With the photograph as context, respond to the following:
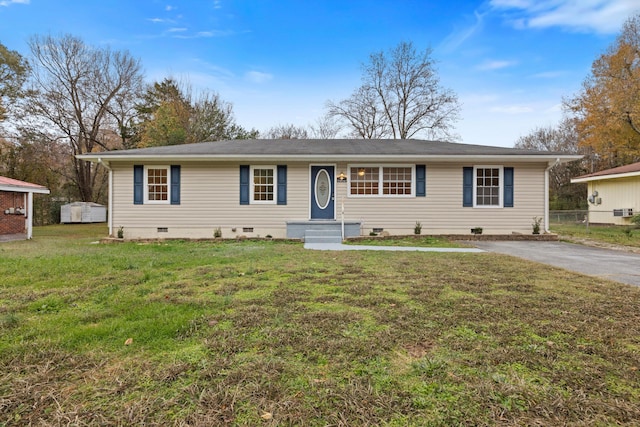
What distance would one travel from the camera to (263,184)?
10508 millimetres

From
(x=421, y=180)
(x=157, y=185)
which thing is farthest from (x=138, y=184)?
(x=421, y=180)

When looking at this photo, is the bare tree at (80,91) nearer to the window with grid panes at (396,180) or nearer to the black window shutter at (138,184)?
the black window shutter at (138,184)

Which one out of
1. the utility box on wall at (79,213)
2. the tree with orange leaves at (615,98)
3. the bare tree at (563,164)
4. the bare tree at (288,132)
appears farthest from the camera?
the bare tree at (288,132)

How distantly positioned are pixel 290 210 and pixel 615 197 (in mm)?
16461

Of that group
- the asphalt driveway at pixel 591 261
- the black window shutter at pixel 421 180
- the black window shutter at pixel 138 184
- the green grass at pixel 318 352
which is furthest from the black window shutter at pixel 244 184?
the asphalt driveway at pixel 591 261

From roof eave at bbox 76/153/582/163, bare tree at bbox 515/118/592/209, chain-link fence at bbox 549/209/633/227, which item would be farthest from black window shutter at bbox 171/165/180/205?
bare tree at bbox 515/118/592/209

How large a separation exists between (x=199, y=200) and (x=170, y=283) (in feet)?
22.1

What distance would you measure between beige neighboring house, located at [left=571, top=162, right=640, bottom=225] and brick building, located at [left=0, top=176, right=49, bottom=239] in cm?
2251

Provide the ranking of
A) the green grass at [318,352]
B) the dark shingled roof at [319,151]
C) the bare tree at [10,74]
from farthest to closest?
the bare tree at [10,74] → the dark shingled roof at [319,151] → the green grass at [318,352]

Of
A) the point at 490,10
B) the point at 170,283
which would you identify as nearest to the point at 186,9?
the point at 490,10

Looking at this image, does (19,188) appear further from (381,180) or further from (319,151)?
(381,180)

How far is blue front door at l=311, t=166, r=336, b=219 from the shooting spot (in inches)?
415

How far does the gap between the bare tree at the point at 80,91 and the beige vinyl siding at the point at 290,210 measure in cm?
1599

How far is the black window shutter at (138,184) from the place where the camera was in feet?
33.8
